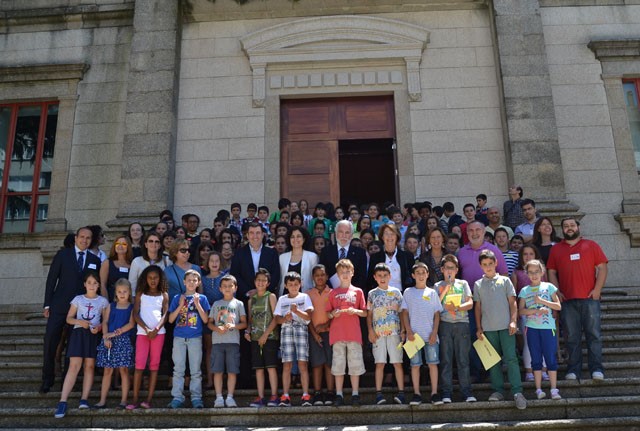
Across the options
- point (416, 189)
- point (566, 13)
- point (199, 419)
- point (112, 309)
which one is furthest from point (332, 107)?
point (199, 419)

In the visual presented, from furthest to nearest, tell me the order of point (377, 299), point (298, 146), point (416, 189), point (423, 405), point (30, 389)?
point (298, 146) → point (416, 189) → point (30, 389) → point (377, 299) → point (423, 405)

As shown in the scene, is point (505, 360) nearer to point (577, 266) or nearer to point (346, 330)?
point (577, 266)

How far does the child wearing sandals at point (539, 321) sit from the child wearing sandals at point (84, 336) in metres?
4.74

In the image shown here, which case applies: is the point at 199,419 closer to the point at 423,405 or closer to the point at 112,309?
the point at 112,309

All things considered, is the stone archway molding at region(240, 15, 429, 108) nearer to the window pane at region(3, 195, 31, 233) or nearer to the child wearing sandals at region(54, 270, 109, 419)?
the window pane at region(3, 195, 31, 233)

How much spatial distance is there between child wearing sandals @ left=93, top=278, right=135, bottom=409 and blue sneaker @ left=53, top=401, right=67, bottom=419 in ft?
1.01

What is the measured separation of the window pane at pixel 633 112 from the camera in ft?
36.9

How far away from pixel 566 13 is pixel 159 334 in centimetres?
1008

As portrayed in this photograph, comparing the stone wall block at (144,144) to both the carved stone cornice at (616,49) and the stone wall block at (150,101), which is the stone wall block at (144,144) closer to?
the stone wall block at (150,101)

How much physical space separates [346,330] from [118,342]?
8.42ft

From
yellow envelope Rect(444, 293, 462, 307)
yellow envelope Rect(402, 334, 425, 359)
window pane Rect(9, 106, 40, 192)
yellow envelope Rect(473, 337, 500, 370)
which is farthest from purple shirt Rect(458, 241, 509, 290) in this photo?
window pane Rect(9, 106, 40, 192)

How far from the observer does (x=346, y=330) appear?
6.28 m

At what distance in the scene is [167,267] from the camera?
23.7ft

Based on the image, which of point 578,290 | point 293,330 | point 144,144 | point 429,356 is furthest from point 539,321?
point 144,144
